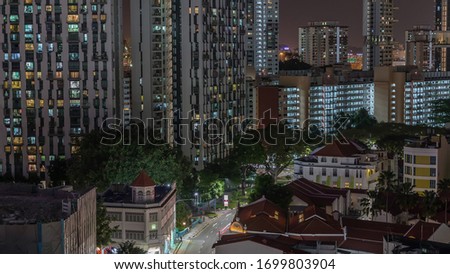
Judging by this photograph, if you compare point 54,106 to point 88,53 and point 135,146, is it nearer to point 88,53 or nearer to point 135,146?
point 88,53

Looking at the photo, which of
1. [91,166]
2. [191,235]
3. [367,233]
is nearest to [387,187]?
[367,233]

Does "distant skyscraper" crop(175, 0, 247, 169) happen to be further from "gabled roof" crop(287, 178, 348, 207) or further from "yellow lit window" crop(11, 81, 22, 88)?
"gabled roof" crop(287, 178, 348, 207)

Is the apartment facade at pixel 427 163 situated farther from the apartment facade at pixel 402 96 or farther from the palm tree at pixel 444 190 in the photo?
the apartment facade at pixel 402 96

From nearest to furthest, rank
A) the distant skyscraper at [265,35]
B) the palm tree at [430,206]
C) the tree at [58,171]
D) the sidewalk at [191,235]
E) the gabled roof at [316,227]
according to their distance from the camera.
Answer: the gabled roof at [316,227]
the palm tree at [430,206]
the sidewalk at [191,235]
the tree at [58,171]
the distant skyscraper at [265,35]

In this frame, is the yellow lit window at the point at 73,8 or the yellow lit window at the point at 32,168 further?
the yellow lit window at the point at 32,168

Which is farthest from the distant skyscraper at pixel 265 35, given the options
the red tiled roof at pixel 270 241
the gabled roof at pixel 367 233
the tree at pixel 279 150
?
the red tiled roof at pixel 270 241

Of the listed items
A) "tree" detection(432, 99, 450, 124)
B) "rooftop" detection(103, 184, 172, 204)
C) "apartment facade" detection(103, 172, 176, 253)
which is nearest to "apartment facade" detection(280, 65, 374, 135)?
"tree" detection(432, 99, 450, 124)

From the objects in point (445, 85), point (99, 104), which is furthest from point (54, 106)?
point (445, 85)
